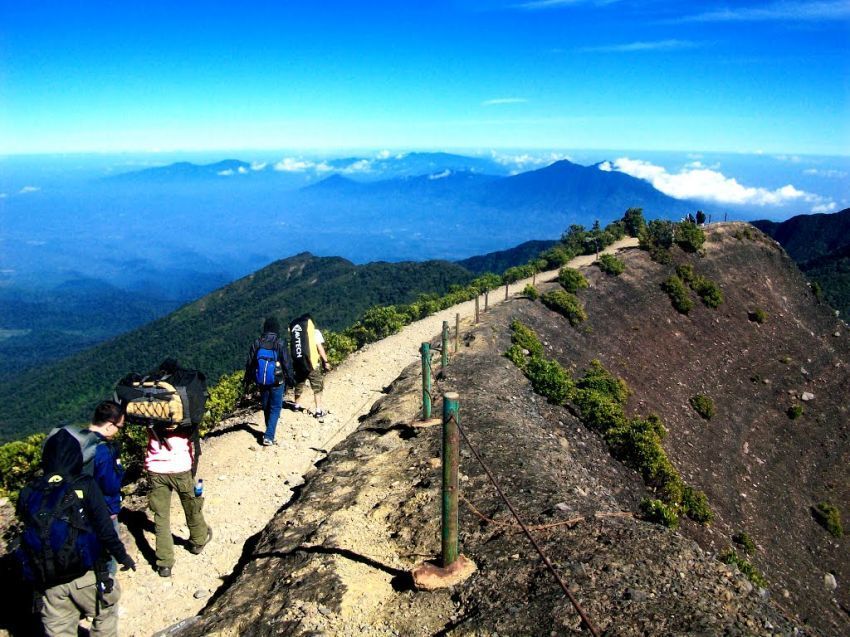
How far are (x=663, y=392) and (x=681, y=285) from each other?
36.9 ft

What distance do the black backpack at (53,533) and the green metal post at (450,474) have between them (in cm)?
386

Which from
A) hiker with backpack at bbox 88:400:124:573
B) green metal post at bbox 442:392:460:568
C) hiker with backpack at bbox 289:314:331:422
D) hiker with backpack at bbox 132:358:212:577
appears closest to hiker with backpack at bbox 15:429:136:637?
hiker with backpack at bbox 88:400:124:573

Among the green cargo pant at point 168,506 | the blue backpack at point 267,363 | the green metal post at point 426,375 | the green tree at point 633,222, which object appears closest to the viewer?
the green cargo pant at point 168,506

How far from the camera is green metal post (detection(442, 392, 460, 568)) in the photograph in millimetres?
6004

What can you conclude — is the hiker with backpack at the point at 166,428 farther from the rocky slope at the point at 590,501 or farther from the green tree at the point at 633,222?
the green tree at the point at 633,222

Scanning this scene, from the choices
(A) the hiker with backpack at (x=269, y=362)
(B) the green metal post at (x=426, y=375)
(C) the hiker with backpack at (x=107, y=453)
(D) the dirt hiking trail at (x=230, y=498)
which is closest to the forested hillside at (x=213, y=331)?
(D) the dirt hiking trail at (x=230, y=498)

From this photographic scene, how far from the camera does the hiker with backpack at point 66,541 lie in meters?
5.22

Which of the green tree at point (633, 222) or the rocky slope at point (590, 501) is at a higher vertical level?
the green tree at point (633, 222)

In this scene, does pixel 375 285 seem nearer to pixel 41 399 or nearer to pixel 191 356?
pixel 191 356

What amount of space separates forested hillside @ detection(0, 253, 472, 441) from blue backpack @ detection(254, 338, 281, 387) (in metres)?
86.1

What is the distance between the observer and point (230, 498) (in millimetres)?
10188

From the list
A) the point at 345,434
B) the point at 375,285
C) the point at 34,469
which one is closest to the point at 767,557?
the point at 345,434

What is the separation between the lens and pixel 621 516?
905cm

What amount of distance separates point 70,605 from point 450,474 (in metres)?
4.43
